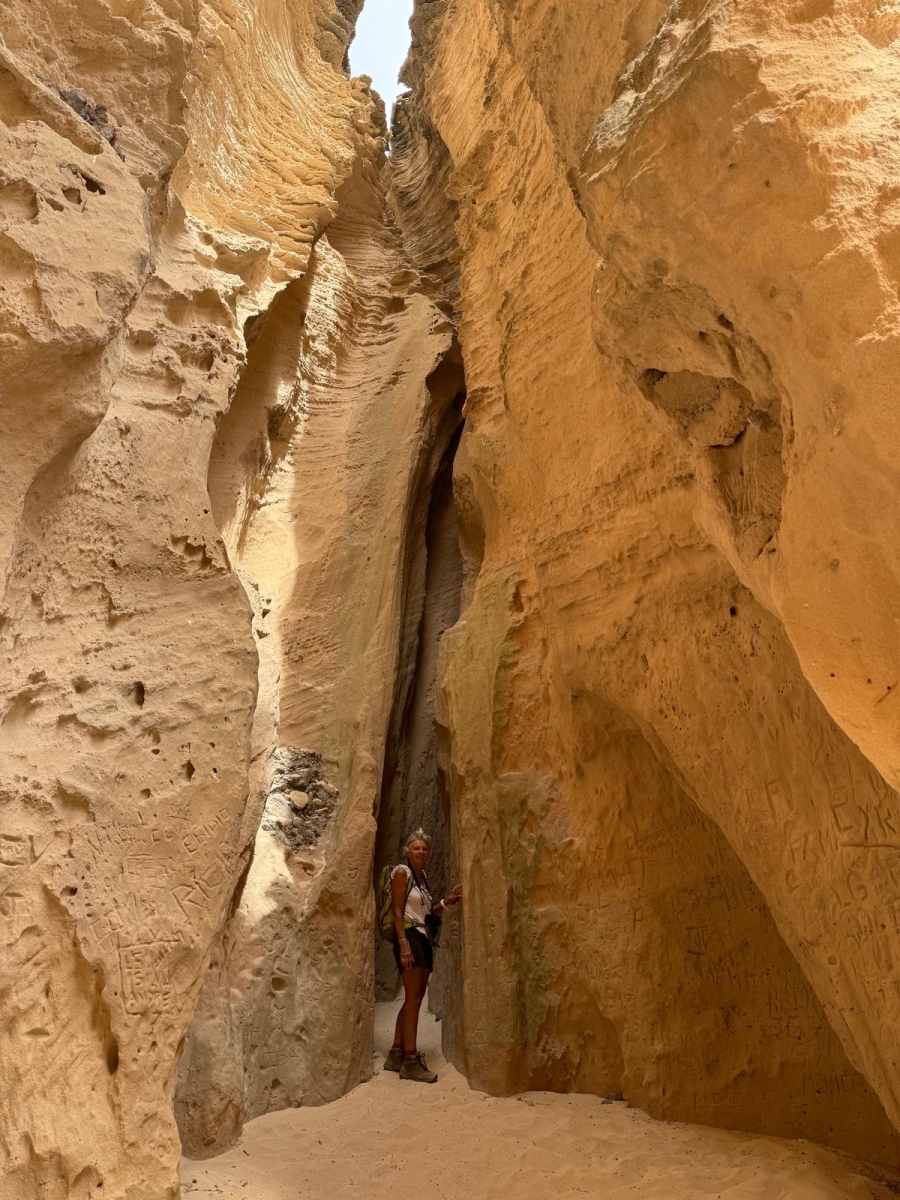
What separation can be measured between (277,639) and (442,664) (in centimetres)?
115

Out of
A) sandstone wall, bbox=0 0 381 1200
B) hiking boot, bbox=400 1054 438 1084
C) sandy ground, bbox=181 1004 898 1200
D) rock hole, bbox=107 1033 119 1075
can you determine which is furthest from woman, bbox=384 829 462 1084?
rock hole, bbox=107 1033 119 1075

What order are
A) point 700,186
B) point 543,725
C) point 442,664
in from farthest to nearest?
point 442,664 < point 543,725 < point 700,186

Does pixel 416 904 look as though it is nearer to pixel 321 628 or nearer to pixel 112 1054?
pixel 321 628

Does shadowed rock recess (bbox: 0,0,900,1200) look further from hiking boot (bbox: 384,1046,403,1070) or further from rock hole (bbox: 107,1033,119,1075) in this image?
hiking boot (bbox: 384,1046,403,1070)

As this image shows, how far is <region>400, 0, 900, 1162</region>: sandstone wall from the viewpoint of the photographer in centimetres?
239

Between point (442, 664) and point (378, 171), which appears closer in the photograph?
point (442, 664)

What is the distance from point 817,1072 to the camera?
4449 millimetres

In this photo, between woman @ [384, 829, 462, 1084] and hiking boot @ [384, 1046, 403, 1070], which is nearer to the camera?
woman @ [384, 829, 462, 1084]

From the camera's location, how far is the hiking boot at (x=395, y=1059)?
5.40 m

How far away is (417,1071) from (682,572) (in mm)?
3040

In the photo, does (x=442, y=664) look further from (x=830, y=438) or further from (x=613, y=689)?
(x=830, y=438)

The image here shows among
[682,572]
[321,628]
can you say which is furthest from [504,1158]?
[321,628]

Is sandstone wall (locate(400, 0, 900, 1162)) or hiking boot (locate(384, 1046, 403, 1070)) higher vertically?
sandstone wall (locate(400, 0, 900, 1162))

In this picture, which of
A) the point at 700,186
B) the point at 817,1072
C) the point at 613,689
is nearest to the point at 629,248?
the point at 700,186
